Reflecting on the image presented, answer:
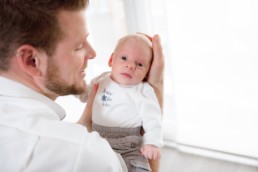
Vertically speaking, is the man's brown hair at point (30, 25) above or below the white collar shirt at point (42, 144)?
above

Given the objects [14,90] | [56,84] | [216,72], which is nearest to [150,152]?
[56,84]

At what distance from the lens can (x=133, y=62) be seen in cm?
129

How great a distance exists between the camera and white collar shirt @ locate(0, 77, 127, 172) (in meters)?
0.78

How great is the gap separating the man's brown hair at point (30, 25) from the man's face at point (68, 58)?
0.02 m

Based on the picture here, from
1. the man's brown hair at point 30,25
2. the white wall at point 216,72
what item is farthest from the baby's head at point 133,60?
the white wall at point 216,72

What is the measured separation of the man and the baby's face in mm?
298

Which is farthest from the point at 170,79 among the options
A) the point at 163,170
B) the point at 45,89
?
the point at 45,89

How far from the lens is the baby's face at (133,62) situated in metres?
1.29

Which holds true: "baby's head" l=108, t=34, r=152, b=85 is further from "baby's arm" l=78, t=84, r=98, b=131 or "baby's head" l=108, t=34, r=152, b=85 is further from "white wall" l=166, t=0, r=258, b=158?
"white wall" l=166, t=0, r=258, b=158

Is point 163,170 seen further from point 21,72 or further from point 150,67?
point 21,72

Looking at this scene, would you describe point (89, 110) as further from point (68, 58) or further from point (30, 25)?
point (30, 25)

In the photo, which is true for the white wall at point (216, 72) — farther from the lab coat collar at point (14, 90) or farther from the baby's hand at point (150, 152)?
the lab coat collar at point (14, 90)

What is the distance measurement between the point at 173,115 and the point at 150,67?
977 millimetres

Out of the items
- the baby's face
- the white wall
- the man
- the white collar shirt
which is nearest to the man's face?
the man
